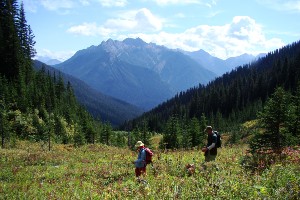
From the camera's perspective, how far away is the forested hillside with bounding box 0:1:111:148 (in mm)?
47562

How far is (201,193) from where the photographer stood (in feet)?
25.0

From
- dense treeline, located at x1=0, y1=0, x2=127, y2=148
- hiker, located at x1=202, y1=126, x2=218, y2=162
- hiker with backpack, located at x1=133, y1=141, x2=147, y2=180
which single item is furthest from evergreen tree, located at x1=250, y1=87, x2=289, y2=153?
dense treeline, located at x1=0, y1=0, x2=127, y2=148

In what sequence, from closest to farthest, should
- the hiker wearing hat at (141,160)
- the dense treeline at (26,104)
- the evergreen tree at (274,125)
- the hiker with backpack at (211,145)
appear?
1. the hiker wearing hat at (141,160)
2. the hiker with backpack at (211,145)
3. the evergreen tree at (274,125)
4. the dense treeline at (26,104)

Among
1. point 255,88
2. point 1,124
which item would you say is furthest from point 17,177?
point 255,88

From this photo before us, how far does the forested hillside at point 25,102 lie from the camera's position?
156 feet

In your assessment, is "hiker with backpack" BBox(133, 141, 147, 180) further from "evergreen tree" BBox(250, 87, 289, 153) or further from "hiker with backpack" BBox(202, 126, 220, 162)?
"evergreen tree" BBox(250, 87, 289, 153)

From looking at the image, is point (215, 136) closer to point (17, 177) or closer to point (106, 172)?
point (106, 172)

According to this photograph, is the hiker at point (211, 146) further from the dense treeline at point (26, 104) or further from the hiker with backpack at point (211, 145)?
the dense treeline at point (26, 104)

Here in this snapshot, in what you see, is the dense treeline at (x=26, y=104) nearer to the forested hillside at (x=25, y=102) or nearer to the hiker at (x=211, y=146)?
the forested hillside at (x=25, y=102)

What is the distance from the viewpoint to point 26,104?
5531 cm

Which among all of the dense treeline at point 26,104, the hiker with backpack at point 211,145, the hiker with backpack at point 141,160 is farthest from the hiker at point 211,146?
the dense treeline at point 26,104

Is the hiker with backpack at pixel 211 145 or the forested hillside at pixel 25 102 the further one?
the forested hillside at pixel 25 102

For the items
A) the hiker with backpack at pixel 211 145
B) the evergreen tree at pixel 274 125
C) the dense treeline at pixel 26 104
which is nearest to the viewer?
the hiker with backpack at pixel 211 145

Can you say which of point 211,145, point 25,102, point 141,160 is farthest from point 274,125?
point 25,102
